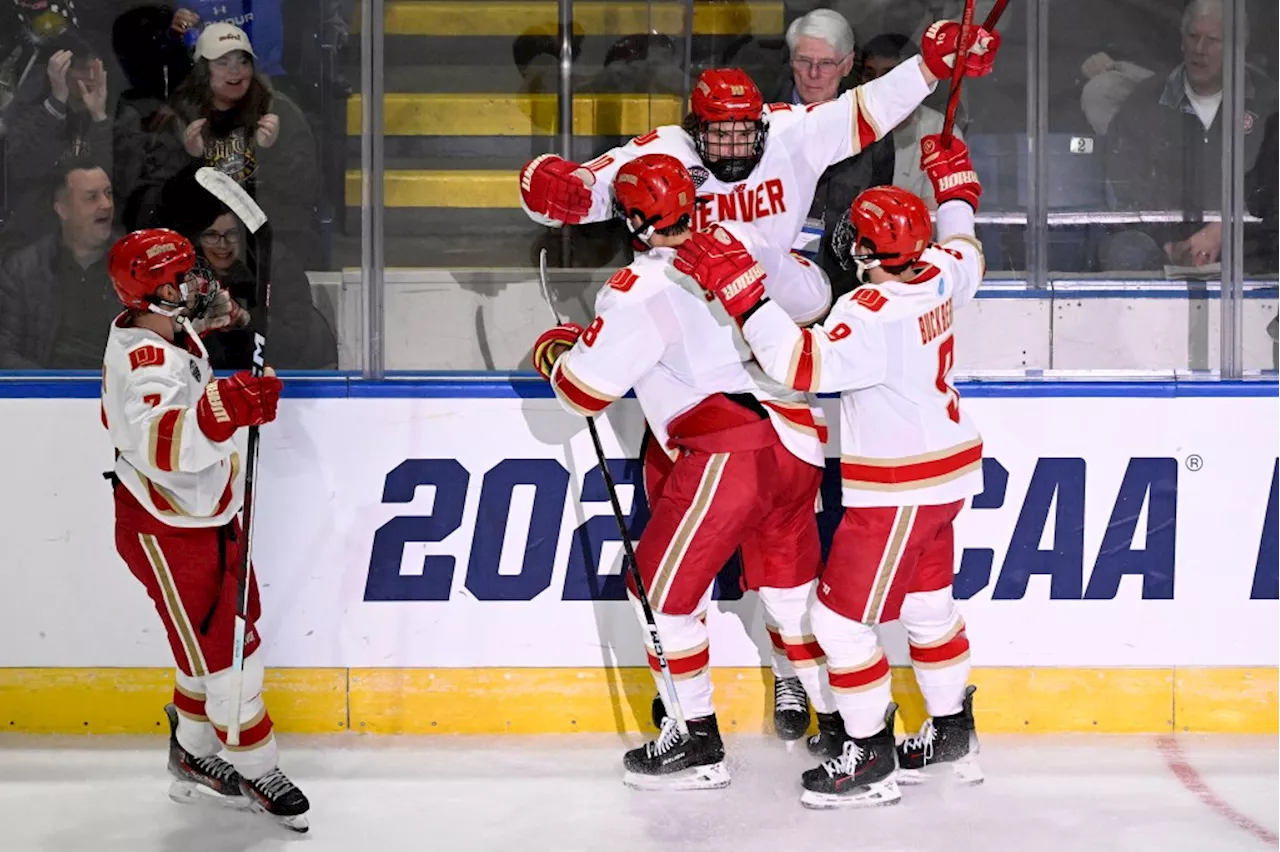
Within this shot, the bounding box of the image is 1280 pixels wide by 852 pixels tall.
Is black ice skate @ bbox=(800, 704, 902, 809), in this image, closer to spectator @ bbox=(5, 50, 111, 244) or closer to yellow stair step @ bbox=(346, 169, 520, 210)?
yellow stair step @ bbox=(346, 169, 520, 210)

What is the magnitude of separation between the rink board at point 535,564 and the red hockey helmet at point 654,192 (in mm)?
625

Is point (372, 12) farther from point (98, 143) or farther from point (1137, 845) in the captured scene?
point (1137, 845)

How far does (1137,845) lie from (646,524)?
1389 millimetres

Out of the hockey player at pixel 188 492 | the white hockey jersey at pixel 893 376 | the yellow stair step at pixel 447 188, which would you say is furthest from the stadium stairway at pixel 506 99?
the white hockey jersey at pixel 893 376

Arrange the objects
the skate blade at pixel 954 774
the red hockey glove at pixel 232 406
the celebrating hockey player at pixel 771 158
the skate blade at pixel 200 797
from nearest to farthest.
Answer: the red hockey glove at pixel 232 406
the skate blade at pixel 200 797
the skate blade at pixel 954 774
the celebrating hockey player at pixel 771 158

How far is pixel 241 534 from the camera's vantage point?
3809mm

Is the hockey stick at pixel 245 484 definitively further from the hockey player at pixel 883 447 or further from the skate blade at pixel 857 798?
the skate blade at pixel 857 798

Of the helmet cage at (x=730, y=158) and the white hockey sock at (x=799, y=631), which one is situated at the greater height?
the helmet cage at (x=730, y=158)

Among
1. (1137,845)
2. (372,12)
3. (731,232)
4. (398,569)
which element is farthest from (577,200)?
(1137,845)

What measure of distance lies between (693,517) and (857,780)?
2.28 ft

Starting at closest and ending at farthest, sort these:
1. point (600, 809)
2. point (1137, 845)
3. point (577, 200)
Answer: point (1137, 845), point (600, 809), point (577, 200)

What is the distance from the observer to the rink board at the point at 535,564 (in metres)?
4.27

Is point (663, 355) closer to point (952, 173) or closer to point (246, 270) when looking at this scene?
point (952, 173)

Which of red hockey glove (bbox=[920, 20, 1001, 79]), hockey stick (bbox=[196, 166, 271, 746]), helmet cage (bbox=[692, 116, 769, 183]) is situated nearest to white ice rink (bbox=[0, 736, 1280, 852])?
hockey stick (bbox=[196, 166, 271, 746])
